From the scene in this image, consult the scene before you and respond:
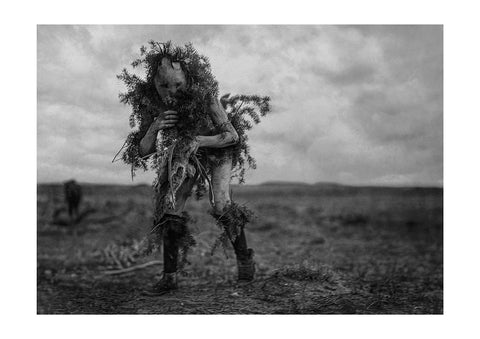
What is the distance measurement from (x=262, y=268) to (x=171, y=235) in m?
1.77

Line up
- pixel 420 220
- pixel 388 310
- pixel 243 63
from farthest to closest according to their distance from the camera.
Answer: pixel 420 220
pixel 243 63
pixel 388 310

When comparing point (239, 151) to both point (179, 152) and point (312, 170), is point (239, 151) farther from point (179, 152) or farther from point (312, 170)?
point (312, 170)

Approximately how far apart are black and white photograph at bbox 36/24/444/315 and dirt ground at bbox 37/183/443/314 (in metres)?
0.03

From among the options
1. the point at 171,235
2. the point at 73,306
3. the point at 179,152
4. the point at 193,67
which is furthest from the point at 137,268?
the point at 193,67

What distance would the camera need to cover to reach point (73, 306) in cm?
538

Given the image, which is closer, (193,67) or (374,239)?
(193,67)

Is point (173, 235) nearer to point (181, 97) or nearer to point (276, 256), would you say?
point (181, 97)

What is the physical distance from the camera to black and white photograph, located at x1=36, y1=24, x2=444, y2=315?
16.6ft

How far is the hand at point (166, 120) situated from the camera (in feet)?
16.3

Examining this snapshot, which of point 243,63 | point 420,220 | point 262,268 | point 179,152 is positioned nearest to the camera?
point 179,152

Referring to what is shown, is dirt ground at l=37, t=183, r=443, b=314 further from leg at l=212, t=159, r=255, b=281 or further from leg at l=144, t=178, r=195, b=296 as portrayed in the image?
leg at l=212, t=159, r=255, b=281

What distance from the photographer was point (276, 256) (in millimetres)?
7219

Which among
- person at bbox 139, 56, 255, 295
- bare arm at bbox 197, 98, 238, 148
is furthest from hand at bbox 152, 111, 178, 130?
bare arm at bbox 197, 98, 238, 148

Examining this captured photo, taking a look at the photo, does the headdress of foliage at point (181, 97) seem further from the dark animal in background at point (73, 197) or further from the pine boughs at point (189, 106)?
the dark animal in background at point (73, 197)
